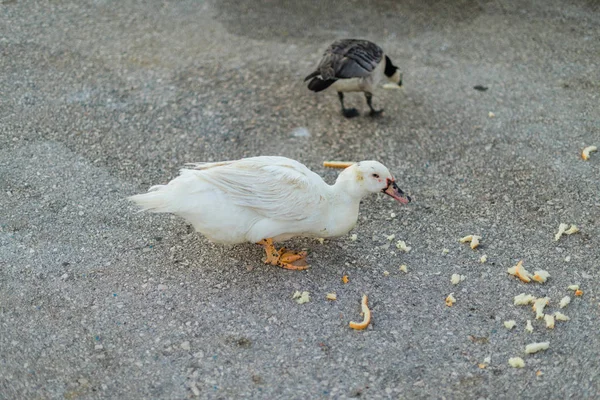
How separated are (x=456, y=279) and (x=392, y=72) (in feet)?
8.87

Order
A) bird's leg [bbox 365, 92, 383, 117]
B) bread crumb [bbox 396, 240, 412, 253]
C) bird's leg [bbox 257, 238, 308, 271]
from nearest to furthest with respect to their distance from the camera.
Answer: bird's leg [bbox 257, 238, 308, 271] < bread crumb [bbox 396, 240, 412, 253] < bird's leg [bbox 365, 92, 383, 117]

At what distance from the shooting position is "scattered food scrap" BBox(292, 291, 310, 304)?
13.6 feet

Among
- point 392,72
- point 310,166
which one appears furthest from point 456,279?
point 392,72

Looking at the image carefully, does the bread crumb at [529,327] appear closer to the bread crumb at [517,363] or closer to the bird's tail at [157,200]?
the bread crumb at [517,363]

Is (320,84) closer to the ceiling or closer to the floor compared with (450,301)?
closer to the ceiling

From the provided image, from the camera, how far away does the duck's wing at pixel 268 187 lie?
4.14 metres

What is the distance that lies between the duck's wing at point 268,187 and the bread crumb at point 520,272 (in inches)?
53.6

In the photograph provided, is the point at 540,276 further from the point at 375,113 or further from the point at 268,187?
the point at 375,113

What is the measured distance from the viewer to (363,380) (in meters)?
3.63

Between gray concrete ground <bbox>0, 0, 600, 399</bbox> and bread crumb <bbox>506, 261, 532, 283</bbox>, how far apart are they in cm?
9

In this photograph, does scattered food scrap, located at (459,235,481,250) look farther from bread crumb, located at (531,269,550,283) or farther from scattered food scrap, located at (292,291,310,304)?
scattered food scrap, located at (292,291,310,304)

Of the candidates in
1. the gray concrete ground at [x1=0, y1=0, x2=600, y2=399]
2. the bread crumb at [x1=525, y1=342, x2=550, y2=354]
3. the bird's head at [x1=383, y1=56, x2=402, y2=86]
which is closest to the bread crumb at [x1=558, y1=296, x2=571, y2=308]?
the gray concrete ground at [x1=0, y1=0, x2=600, y2=399]

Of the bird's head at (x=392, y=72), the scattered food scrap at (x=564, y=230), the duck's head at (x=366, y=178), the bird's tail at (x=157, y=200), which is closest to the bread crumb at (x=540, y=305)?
the scattered food scrap at (x=564, y=230)

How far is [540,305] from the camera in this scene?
4109mm
